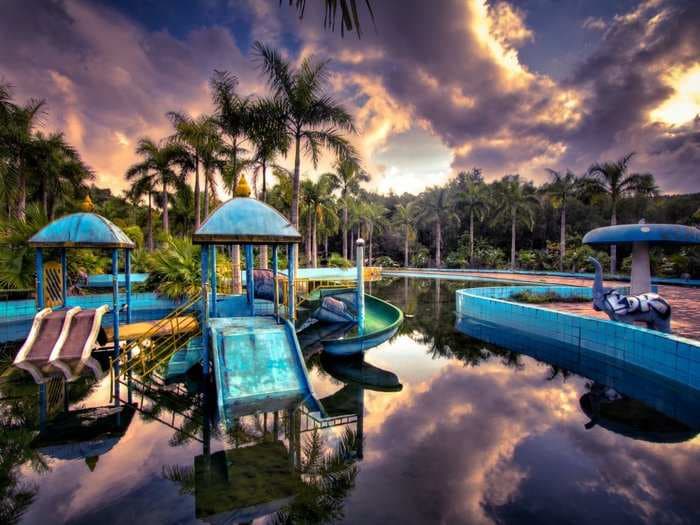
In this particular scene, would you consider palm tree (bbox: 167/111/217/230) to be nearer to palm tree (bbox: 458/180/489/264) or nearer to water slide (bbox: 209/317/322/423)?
water slide (bbox: 209/317/322/423)

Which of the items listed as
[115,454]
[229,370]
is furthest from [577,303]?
[115,454]

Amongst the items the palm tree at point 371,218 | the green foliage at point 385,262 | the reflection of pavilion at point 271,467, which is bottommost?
the reflection of pavilion at point 271,467

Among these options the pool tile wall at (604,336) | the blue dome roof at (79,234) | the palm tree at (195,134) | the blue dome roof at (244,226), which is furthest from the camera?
the palm tree at (195,134)

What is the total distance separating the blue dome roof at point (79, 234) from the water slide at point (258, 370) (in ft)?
17.8

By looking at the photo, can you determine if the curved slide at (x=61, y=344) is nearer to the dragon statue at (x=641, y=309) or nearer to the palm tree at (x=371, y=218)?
the dragon statue at (x=641, y=309)

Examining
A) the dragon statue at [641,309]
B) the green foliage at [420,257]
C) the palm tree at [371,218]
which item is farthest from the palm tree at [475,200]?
the dragon statue at [641,309]

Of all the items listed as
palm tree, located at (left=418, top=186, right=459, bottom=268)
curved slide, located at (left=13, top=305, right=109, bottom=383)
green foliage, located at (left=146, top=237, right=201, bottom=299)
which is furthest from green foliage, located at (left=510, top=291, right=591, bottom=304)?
palm tree, located at (left=418, top=186, right=459, bottom=268)

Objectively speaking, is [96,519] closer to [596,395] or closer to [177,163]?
[596,395]

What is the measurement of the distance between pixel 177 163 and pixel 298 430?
21.0 metres

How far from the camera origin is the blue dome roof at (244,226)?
852 cm

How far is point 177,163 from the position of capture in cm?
2291

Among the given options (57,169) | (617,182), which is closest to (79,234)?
(57,169)

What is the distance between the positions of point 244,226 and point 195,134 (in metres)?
14.7

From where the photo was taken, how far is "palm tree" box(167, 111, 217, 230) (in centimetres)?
2067
